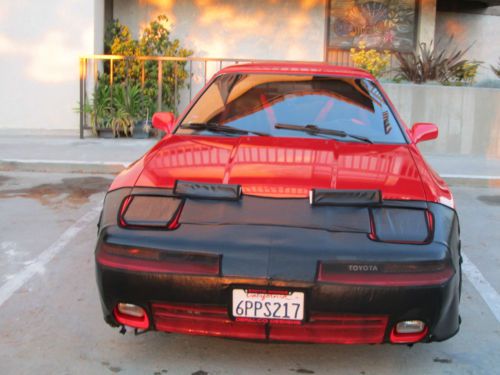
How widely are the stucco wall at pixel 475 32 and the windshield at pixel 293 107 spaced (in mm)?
10751

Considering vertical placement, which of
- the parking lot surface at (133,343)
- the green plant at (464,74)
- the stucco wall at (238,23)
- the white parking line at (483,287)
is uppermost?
the stucco wall at (238,23)

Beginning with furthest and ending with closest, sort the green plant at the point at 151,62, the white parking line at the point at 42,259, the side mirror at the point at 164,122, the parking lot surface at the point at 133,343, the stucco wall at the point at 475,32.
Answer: the stucco wall at the point at 475,32, the green plant at the point at 151,62, the side mirror at the point at 164,122, the white parking line at the point at 42,259, the parking lot surface at the point at 133,343

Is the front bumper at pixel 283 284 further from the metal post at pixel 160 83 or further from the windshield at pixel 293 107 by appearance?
the metal post at pixel 160 83

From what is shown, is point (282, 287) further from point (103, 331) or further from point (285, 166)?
point (103, 331)

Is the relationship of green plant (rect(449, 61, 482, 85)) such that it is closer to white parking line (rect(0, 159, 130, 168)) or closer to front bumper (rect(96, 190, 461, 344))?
white parking line (rect(0, 159, 130, 168))

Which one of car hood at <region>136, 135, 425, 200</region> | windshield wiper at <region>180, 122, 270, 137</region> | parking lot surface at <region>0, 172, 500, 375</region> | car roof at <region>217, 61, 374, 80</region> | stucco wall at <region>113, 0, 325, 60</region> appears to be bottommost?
parking lot surface at <region>0, 172, 500, 375</region>

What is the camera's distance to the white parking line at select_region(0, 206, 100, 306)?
4.33 meters

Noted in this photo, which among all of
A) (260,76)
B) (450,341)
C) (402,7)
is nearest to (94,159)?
(260,76)

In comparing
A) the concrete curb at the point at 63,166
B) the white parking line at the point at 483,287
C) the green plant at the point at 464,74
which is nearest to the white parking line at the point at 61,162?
the concrete curb at the point at 63,166

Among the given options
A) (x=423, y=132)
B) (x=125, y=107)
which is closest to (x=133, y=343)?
(x=423, y=132)

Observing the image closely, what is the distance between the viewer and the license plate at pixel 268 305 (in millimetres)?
2793

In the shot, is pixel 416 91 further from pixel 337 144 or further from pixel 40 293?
pixel 40 293

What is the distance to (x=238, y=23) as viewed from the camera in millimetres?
12930

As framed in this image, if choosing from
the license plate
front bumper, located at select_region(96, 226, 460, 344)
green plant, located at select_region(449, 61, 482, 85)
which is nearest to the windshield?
front bumper, located at select_region(96, 226, 460, 344)
